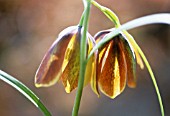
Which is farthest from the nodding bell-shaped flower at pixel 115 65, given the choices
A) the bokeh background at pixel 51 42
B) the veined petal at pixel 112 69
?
the bokeh background at pixel 51 42

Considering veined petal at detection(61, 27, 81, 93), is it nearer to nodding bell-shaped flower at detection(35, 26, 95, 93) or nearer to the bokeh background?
nodding bell-shaped flower at detection(35, 26, 95, 93)

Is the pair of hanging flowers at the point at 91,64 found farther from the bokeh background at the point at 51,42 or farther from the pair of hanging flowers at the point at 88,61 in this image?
the bokeh background at the point at 51,42

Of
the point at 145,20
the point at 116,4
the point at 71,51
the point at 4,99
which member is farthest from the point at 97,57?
the point at 116,4

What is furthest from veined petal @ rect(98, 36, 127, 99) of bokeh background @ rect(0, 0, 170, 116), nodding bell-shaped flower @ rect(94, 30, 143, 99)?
bokeh background @ rect(0, 0, 170, 116)

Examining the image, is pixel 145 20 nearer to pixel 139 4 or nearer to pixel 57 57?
pixel 57 57

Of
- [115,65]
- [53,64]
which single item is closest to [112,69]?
[115,65]

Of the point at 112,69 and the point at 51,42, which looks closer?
the point at 112,69

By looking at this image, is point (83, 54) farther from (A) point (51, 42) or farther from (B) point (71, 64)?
(A) point (51, 42)
